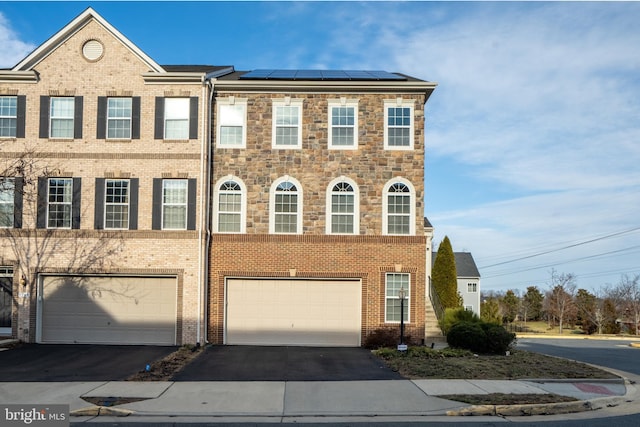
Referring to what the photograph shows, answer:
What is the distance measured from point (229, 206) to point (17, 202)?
291 inches

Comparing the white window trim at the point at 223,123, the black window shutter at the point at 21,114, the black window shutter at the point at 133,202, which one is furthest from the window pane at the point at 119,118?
the white window trim at the point at 223,123

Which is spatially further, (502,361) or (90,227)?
(90,227)

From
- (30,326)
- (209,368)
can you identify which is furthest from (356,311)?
(30,326)

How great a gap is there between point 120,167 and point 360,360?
10702 millimetres

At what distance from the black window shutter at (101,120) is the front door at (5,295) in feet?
18.9

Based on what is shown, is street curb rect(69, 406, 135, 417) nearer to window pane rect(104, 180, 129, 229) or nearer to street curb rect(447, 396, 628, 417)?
street curb rect(447, 396, 628, 417)

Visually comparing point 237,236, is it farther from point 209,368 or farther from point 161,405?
point 161,405

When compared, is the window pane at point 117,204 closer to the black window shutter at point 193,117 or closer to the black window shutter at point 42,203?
the black window shutter at point 42,203

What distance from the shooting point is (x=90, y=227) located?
19578 mm

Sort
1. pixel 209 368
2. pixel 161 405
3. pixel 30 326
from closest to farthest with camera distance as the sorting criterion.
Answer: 1. pixel 161 405
2. pixel 209 368
3. pixel 30 326

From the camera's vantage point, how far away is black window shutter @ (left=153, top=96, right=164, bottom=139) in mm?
19812

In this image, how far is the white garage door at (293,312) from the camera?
19.9 metres

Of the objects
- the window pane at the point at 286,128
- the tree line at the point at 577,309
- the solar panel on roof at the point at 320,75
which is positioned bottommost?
the tree line at the point at 577,309

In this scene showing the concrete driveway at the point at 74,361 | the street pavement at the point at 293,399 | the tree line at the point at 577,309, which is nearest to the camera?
the street pavement at the point at 293,399
